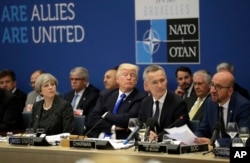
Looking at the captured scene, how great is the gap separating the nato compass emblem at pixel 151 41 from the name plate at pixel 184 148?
414 cm

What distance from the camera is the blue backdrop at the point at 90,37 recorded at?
920cm

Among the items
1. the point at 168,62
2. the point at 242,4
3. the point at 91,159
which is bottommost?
the point at 91,159

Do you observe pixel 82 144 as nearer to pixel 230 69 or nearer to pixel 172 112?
pixel 172 112

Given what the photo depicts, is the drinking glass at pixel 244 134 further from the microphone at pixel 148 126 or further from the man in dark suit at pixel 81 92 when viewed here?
the man in dark suit at pixel 81 92

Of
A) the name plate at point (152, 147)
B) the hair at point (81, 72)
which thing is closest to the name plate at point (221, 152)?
the name plate at point (152, 147)

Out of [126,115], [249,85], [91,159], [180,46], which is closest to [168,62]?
[180,46]

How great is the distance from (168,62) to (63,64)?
1.74 meters

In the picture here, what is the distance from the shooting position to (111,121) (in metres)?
7.97

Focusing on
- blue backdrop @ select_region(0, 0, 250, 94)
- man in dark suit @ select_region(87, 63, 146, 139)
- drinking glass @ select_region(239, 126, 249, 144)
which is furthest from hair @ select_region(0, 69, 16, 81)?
drinking glass @ select_region(239, 126, 249, 144)

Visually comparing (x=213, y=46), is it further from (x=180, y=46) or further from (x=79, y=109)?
(x=79, y=109)

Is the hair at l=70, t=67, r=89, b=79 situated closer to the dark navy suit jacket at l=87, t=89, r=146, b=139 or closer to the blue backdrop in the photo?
the blue backdrop

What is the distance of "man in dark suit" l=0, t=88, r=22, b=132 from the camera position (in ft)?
27.0

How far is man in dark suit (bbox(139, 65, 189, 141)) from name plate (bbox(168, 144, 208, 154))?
1.10m

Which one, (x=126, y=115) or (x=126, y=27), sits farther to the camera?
(x=126, y=27)
